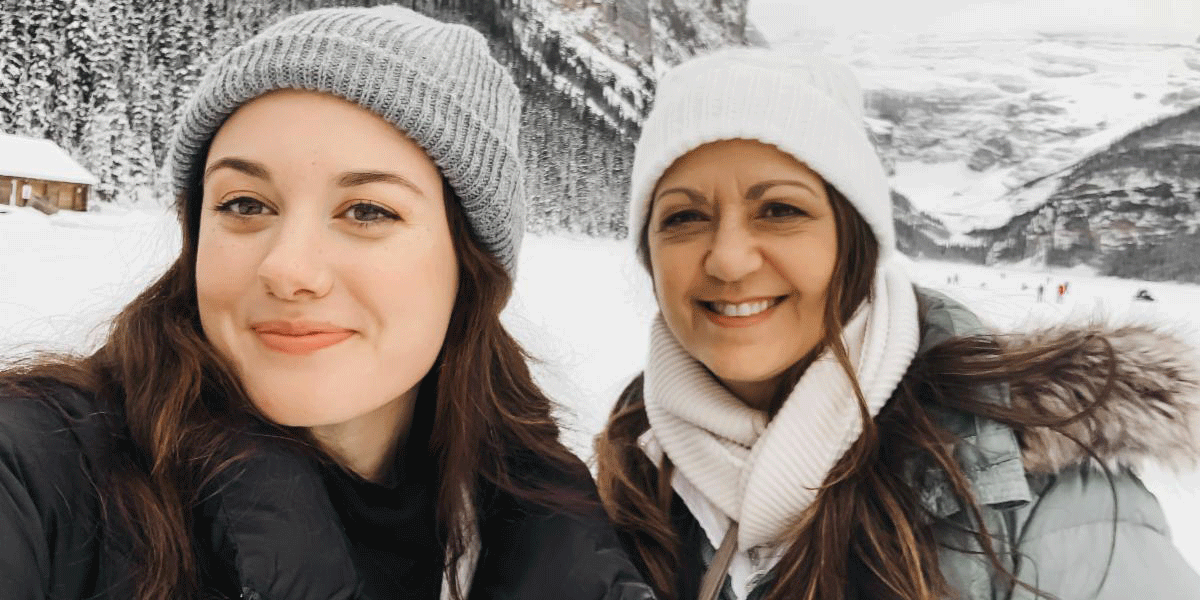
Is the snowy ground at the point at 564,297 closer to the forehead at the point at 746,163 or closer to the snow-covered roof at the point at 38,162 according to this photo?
the snow-covered roof at the point at 38,162

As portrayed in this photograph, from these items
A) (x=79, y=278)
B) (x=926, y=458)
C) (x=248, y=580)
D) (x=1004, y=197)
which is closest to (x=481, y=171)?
(x=248, y=580)

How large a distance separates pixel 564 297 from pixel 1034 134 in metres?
1.99

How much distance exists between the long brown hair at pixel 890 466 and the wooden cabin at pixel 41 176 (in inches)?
65.4

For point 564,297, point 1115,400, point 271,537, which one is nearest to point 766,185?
point 1115,400

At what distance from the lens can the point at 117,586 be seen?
1.85 feet

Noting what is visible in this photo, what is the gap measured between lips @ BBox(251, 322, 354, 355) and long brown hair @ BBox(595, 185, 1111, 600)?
2.07 ft

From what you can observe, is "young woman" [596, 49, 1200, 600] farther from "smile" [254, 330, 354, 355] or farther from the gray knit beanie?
"smile" [254, 330, 354, 355]

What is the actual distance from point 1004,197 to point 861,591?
2320 millimetres

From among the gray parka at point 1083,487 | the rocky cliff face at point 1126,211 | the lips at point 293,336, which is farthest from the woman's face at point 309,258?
the rocky cliff face at point 1126,211

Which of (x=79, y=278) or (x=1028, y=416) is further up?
(x=1028, y=416)

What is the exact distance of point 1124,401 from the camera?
0.82 meters

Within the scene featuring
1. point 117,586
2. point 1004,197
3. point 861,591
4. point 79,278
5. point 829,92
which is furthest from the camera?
point 1004,197

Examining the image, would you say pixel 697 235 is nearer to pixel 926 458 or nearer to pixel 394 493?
pixel 926 458

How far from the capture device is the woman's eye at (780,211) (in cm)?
96
